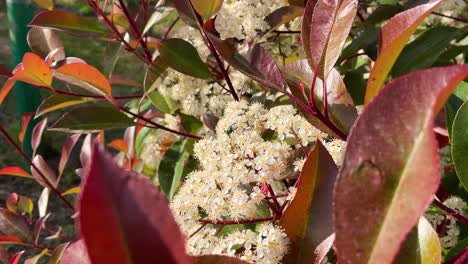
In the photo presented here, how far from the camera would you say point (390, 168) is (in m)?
0.34

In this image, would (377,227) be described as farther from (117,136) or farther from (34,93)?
(117,136)

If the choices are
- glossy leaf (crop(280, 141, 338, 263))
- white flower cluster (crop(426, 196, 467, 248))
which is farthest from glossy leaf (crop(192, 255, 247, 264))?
white flower cluster (crop(426, 196, 467, 248))

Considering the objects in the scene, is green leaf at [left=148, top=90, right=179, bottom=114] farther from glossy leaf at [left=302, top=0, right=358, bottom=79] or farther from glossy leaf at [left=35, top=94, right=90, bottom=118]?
glossy leaf at [left=302, top=0, right=358, bottom=79]

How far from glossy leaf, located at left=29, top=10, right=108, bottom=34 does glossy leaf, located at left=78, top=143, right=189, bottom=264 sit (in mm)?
796

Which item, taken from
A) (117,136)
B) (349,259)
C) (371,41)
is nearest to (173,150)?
(371,41)

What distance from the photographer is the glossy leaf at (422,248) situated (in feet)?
1.53

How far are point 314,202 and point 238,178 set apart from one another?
175mm

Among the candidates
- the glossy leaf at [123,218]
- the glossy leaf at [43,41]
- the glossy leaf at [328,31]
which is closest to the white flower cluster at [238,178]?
the glossy leaf at [328,31]

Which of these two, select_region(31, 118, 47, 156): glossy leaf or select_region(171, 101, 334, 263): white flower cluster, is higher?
select_region(171, 101, 334, 263): white flower cluster

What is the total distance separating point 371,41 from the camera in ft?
3.23

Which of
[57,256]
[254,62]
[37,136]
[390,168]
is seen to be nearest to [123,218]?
[390,168]

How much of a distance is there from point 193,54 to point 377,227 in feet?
2.15

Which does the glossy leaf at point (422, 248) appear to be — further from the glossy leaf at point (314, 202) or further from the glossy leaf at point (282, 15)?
the glossy leaf at point (282, 15)

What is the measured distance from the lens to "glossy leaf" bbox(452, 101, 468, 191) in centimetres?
62
